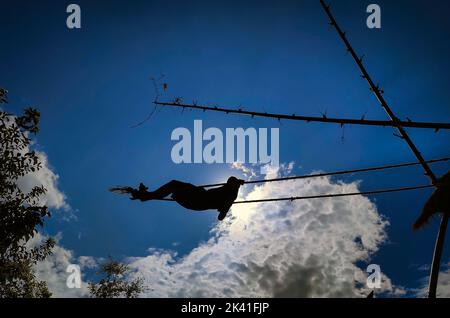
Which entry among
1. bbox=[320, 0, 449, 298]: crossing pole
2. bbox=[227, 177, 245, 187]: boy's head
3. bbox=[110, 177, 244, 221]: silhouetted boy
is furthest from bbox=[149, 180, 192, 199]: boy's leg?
bbox=[320, 0, 449, 298]: crossing pole

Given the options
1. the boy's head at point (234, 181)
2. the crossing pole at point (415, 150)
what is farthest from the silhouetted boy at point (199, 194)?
the crossing pole at point (415, 150)

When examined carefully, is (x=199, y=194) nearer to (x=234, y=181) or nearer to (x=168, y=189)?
(x=168, y=189)

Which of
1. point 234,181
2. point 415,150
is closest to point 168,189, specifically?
point 234,181

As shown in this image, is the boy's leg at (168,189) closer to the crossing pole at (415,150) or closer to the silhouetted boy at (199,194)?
the silhouetted boy at (199,194)

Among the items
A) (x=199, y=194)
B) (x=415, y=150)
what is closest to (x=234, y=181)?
(x=199, y=194)

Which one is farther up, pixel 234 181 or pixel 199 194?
pixel 234 181

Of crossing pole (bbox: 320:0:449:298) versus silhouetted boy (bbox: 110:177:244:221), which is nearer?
crossing pole (bbox: 320:0:449:298)

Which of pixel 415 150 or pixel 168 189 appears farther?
pixel 168 189

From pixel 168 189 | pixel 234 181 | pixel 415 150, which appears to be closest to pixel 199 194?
pixel 168 189

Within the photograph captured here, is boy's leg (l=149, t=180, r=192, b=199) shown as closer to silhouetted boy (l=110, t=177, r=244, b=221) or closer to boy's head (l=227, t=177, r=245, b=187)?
silhouetted boy (l=110, t=177, r=244, b=221)

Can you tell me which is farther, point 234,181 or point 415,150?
point 234,181
